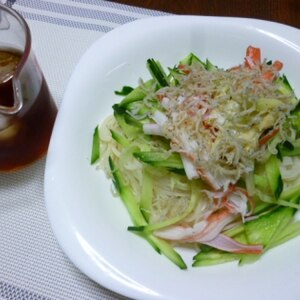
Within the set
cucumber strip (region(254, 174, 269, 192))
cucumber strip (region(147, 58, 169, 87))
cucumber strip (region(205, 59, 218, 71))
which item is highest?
cucumber strip (region(205, 59, 218, 71))

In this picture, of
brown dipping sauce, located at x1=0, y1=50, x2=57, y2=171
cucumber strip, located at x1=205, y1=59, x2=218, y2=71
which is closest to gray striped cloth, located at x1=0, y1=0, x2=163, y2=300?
brown dipping sauce, located at x1=0, y1=50, x2=57, y2=171

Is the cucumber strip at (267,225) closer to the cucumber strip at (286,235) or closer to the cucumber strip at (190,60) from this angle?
the cucumber strip at (286,235)

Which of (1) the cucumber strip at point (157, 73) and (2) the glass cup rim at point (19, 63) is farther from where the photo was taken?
(1) the cucumber strip at point (157, 73)

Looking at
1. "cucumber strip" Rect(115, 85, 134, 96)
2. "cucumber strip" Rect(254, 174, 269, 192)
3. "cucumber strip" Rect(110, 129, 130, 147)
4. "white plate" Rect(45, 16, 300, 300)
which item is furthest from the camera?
"cucumber strip" Rect(115, 85, 134, 96)

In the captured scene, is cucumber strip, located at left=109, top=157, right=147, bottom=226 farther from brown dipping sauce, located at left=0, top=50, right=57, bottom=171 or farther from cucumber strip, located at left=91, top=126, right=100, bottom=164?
brown dipping sauce, located at left=0, top=50, right=57, bottom=171

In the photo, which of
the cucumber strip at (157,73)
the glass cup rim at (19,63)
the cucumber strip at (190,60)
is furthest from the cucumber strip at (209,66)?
the glass cup rim at (19,63)

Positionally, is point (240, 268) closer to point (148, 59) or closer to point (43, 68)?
point (148, 59)

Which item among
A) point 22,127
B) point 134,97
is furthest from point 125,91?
point 22,127
